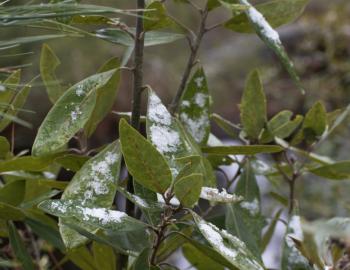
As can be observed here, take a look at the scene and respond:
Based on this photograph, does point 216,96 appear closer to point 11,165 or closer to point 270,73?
point 270,73

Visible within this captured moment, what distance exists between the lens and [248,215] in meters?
0.86

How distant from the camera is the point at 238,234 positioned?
31.9 inches

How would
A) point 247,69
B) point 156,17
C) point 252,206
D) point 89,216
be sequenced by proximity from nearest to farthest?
point 89,216
point 156,17
point 252,206
point 247,69

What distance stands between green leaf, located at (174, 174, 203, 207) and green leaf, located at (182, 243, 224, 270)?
0.22 m

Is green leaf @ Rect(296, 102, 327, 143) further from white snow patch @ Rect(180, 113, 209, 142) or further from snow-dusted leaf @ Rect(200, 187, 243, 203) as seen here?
snow-dusted leaf @ Rect(200, 187, 243, 203)

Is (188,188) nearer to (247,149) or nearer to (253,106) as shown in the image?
(247,149)

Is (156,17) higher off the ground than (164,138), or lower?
higher

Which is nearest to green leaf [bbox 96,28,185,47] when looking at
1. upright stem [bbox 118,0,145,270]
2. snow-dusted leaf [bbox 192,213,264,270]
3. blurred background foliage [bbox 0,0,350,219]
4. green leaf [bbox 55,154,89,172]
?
upright stem [bbox 118,0,145,270]

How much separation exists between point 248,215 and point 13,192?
0.31 meters

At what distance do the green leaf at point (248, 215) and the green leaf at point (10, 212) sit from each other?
25 cm

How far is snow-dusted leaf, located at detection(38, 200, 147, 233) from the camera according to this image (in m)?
0.65

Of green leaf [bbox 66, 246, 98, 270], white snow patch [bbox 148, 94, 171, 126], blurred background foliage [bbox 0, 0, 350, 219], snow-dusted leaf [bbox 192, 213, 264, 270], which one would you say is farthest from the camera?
blurred background foliage [bbox 0, 0, 350, 219]

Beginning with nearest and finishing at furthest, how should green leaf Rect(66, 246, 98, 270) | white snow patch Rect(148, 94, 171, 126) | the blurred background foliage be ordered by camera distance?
white snow patch Rect(148, 94, 171, 126) < green leaf Rect(66, 246, 98, 270) < the blurred background foliage

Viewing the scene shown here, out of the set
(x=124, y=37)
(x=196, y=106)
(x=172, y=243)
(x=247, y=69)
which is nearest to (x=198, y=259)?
(x=172, y=243)
